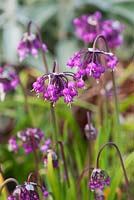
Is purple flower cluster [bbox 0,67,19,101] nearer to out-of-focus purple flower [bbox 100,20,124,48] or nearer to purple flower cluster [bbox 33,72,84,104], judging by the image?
out-of-focus purple flower [bbox 100,20,124,48]

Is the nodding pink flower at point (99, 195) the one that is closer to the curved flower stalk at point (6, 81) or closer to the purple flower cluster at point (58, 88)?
the purple flower cluster at point (58, 88)

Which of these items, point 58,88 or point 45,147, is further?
point 45,147

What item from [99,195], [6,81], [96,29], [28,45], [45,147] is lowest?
[99,195]

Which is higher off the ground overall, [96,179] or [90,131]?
[90,131]

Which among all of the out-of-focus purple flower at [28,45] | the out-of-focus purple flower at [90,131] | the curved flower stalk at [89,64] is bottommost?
the out-of-focus purple flower at [90,131]

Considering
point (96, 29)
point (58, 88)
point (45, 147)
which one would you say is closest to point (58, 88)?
point (58, 88)

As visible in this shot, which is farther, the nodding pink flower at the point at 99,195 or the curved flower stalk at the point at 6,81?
the curved flower stalk at the point at 6,81

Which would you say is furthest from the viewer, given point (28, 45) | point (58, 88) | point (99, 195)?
point (28, 45)

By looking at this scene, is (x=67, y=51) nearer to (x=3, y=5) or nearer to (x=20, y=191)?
(x=3, y=5)

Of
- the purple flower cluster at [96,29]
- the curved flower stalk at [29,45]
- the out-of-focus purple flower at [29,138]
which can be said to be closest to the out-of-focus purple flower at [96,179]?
the out-of-focus purple flower at [29,138]

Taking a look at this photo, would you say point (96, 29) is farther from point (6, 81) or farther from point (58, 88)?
point (58, 88)

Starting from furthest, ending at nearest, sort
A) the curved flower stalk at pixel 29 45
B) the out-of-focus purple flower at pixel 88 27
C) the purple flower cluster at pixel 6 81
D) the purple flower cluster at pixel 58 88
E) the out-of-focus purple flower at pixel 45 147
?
the out-of-focus purple flower at pixel 88 27 < the purple flower cluster at pixel 6 81 < the curved flower stalk at pixel 29 45 < the out-of-focus purple flower at pixel 45 147 < the purple flower cluster at pixel 58 88

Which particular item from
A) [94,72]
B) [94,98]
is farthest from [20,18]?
[94,72]

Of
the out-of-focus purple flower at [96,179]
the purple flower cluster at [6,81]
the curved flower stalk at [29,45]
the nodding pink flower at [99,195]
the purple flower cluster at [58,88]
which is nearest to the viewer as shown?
the purple flower cluster at [58,88]
